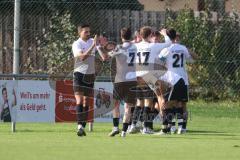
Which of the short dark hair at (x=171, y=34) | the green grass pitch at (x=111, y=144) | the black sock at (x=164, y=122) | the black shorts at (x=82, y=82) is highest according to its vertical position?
the short dark hair at (x=171, y=34)

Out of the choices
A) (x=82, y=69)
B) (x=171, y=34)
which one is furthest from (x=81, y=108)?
(x=171, y=34)

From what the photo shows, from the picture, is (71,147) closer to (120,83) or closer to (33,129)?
(120,83)

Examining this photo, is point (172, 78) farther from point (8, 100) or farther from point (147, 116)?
point (8, 100)

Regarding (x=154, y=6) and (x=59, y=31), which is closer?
(x=59, y=31)

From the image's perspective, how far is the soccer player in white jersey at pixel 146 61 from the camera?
1681 centimetres

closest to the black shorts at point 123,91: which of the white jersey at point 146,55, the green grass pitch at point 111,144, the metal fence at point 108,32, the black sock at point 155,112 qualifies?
the white jersey at point 146,55

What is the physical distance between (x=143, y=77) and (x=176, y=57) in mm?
763

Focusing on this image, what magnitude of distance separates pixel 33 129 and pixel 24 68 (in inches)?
142

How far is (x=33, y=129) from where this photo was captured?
17844 millimetres

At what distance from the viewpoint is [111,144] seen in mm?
13500

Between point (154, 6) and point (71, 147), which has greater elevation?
point (154, 6)

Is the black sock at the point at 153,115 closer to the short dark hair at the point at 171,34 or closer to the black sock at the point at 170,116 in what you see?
the black sock at the point at 170,116

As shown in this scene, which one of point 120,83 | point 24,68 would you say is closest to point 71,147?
point 120,83

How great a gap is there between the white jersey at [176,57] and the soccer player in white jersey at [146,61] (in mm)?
133
